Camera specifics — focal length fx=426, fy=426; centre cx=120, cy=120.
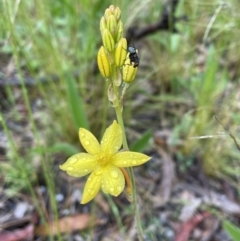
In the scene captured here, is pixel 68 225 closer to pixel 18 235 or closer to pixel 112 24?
pixel 18 235

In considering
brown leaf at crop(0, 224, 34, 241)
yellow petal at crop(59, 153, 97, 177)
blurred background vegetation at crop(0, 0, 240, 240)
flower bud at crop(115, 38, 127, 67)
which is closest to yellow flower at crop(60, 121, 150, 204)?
yellow petal at crop(59, 153, 97, 177)

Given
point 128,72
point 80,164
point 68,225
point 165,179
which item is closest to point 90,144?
point 80,164

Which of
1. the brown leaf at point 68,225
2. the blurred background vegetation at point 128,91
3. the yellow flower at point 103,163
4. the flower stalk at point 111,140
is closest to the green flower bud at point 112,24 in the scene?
the flower stalk at point 111,140

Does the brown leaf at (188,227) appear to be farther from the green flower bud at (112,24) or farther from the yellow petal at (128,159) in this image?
the green flower bud at (112,24)

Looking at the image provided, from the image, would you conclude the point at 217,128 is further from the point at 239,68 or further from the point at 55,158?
the point at 55,158

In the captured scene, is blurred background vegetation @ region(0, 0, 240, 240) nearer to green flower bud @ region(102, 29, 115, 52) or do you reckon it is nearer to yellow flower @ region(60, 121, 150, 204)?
yellow flower @ region(60, 121, 150, 204)

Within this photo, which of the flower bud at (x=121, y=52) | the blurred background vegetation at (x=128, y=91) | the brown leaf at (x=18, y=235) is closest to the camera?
the flower bud at (x=121, y=52)

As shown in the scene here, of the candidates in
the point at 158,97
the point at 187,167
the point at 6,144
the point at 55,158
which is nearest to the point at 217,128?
the point at 187,167
